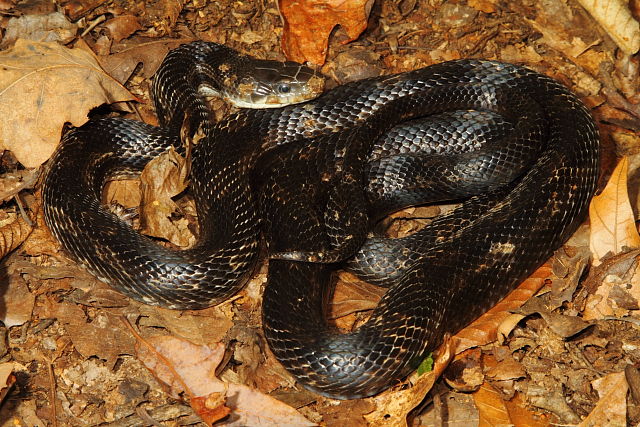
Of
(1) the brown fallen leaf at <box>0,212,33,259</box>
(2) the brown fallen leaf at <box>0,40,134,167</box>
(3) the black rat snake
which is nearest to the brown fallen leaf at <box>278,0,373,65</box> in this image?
(3) the black rat snake

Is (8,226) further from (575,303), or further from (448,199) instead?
(575,303)

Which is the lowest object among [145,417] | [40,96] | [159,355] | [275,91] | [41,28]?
[145,417]

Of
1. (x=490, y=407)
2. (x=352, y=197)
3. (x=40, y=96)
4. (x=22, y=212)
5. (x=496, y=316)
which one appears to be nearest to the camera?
(x=490, y=407)

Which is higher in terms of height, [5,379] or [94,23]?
[94,23]

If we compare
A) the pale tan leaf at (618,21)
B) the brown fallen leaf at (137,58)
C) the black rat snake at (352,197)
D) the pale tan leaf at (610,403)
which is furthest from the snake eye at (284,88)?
the pale tan leaf at (610,403)

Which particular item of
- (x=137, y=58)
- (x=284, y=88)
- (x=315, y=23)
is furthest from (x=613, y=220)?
(x=137, y=58)

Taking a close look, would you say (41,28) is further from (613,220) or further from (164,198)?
(613,220)

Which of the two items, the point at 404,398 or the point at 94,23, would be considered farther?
the point at 94,23

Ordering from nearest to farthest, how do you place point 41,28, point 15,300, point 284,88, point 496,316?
1. point 15,300
2. point 496,316
3. point 284,88
4. point 41,28
